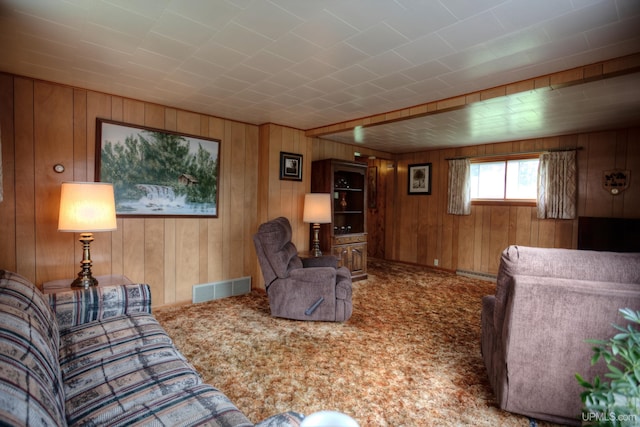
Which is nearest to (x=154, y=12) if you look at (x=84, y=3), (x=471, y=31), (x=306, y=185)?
(x=84, y=3)

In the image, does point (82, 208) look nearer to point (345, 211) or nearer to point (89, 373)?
point (89, 373)

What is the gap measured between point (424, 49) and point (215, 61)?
63.1 inches

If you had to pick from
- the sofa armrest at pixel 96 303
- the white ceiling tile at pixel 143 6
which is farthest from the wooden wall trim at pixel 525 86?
the sofa armrest at pixel 96 303

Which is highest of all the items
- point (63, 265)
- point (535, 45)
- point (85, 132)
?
point (535, 45)

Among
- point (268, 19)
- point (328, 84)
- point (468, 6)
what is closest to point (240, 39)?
point (268, 19)

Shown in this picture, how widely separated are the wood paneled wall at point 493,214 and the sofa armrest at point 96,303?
5.30 metres

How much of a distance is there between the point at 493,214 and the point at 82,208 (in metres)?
5.77

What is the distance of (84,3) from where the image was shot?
1.79m

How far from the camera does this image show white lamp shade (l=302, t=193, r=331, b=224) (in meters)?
4.41

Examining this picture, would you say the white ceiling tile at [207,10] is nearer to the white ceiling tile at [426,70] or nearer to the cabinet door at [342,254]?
the white ceiling tile at [426,70]

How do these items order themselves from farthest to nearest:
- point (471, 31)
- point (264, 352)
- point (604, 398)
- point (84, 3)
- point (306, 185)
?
point (306, 185) < point (264, 352) < point (471, 31) < point (84, 3) < point (604, 398)

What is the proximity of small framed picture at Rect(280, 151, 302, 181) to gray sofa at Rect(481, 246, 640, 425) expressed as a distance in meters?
3.20

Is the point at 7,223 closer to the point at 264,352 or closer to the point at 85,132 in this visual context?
the point at 85,132

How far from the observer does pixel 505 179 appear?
17.9ft
